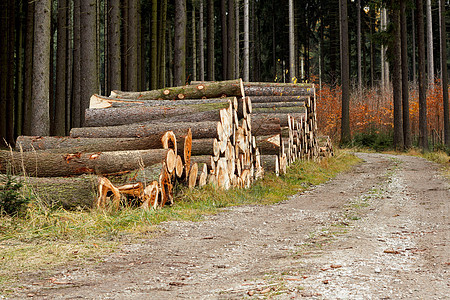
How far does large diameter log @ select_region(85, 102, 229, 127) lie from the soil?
2662mm

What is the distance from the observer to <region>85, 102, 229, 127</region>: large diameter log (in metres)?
9.19

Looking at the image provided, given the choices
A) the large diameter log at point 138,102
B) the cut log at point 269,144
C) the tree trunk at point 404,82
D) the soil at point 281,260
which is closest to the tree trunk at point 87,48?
the large diameter log at point 138,102

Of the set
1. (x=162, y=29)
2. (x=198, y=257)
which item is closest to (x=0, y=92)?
(x=162, y=29)

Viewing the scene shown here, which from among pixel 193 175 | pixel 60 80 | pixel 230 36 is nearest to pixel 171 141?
pixel 193 175

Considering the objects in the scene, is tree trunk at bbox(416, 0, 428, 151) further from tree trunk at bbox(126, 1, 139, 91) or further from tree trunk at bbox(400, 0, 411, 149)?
tree trunk at bbox(126, 1, 139, 91)

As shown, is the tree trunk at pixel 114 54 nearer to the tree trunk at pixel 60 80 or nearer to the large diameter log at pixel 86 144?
the tree trunk at pixel 60 80

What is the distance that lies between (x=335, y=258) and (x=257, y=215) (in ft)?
9.51

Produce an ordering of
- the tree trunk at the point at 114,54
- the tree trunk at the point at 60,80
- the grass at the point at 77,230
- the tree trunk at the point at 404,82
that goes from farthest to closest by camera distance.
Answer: the tree trunk at the point at 404,82, the tree trunk at the point at 60,80, the tree trunk at the point at 114,54, the grass at the point at 77,230

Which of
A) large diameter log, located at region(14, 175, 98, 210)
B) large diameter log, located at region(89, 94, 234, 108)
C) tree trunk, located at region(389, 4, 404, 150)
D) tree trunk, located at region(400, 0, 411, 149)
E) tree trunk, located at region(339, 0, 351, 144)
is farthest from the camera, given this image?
tree trunk, located at region(339, 0, 351, 144)

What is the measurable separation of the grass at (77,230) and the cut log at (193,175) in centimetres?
16

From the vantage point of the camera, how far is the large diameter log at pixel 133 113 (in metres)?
9.19

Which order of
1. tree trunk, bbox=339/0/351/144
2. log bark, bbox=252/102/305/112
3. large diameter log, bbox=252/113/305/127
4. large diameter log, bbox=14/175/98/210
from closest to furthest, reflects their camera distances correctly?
1. large diameter log, bbox=14/175/98/210
2. large diameter log, bbox=252/113/305/127
3. log bark, bbox=252/102/305/112
4. tree trunk, bbox=339/0/351/144

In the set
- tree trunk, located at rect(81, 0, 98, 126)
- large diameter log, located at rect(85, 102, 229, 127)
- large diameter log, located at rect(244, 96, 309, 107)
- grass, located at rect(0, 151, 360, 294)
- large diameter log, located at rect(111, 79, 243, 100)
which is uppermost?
tree trunk, located at rect(81, 0, 98, 126)

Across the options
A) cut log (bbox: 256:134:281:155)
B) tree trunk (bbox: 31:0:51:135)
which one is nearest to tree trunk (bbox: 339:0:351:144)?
cut log (bbox: 256:134:281:155)
